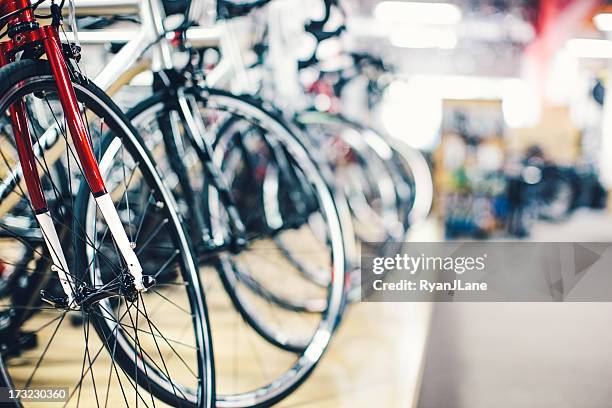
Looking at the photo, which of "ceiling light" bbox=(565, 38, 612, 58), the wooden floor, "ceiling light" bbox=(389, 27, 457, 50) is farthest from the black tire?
"ceiling light" bbox=(389, 27, 457, 50)

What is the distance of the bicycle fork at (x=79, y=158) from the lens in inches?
36.1

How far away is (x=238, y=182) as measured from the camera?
8.70 feet

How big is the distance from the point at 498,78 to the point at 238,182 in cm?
873

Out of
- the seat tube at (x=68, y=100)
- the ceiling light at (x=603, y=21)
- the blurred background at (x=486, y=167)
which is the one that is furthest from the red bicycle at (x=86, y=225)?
the ceiling light at (x=603, y=21)

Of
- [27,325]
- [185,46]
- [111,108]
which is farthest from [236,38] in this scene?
[27,325]

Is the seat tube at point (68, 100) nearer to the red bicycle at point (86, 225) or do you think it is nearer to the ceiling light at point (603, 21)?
the red bicycle at point (86, 225)

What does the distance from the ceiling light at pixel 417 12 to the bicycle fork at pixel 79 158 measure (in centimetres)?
638

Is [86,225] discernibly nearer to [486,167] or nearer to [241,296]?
[241,296]

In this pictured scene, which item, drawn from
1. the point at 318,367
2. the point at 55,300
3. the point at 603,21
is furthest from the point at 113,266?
the point at 603,21

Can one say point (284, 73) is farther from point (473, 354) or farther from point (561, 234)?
point (561, 234)

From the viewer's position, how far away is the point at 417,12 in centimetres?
751

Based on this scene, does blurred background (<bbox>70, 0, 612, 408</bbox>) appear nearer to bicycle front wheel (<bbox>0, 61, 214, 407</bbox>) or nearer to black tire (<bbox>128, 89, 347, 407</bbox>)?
black tire (<bbox>128, 89, 347, 407</bbox>)

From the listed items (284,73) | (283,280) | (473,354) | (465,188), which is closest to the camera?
(473,354)

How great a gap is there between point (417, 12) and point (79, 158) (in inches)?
282
